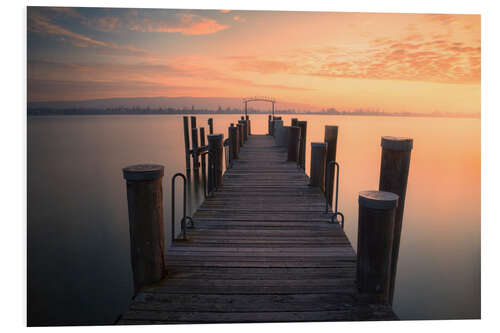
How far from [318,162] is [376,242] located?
324cm

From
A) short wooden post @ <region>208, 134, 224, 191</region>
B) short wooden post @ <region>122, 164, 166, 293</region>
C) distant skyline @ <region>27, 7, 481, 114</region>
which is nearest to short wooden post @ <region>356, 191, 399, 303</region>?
short wooden post @ <region>122, 164, 166, 293</region>

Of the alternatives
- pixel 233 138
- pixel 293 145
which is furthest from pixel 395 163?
pixel 233 138

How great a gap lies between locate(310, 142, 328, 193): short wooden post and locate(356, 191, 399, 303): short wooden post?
307 centimetres

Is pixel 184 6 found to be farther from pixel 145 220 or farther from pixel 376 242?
pixel 376 242

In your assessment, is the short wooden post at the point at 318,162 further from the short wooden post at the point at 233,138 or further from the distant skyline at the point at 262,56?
the short wooden post at the point at 233,138

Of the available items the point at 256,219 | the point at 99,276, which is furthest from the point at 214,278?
the point at 99,276

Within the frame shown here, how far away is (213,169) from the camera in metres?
5.57

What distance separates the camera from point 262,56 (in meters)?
6.97

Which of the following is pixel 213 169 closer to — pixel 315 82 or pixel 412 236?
pixel 315 82

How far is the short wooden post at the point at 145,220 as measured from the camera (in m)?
2.28

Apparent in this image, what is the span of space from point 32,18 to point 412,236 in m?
8.97

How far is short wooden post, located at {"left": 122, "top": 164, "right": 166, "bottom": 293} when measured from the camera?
2283 mm

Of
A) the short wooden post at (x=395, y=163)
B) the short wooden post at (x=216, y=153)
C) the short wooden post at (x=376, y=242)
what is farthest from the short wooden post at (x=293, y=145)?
the short wooden post at (x=376, y=242)

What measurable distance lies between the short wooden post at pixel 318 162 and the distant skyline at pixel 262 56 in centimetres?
180
